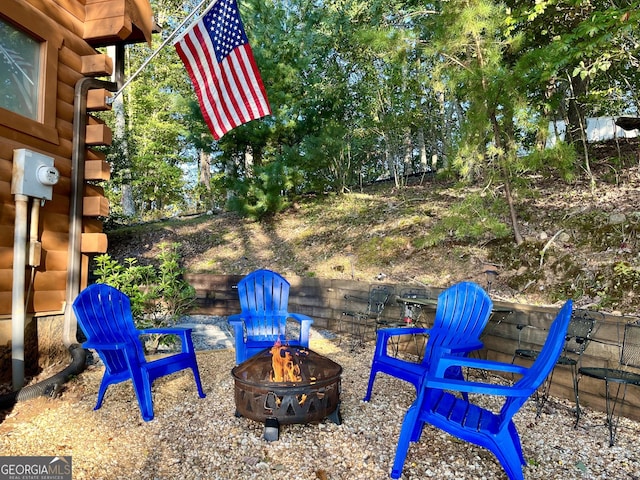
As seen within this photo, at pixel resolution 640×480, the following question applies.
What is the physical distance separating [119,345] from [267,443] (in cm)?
101

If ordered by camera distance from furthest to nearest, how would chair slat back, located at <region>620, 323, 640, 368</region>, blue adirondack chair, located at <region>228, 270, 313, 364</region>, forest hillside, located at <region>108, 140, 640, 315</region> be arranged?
1. forest hillside, located at <region>108, 140, 640, 315</region>
2. blue adirondack chair, located at <region>228, 270, 313, 364</region>
3. chair slat back, located at <region>620, 323, 640, 368</region>

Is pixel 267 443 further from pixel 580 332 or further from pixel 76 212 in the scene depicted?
pixel 76 212

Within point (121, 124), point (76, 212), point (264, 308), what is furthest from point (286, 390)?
point (121, 124)

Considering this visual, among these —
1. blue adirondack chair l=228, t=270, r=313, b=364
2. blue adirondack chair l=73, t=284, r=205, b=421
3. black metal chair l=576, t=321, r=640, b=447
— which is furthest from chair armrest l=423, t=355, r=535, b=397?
blue adirondack chair l=73, t=284, r=205, b=421

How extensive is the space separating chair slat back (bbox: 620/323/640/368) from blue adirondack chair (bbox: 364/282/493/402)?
802 millimetres

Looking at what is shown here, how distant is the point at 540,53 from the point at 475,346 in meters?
3.46

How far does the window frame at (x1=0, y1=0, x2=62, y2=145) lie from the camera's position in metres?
3.09

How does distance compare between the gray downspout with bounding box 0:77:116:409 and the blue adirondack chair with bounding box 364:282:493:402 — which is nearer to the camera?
the blue adirondack chair with bounding box 364:282:493:402

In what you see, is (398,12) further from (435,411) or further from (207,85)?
(435,411)

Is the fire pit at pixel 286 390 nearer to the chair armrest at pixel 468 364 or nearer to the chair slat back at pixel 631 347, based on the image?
the chair armrest at pixel 468 364

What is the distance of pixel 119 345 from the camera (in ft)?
8.04

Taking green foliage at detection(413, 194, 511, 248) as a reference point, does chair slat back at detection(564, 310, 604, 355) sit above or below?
below

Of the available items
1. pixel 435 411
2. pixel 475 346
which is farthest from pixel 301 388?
pixel 475 346

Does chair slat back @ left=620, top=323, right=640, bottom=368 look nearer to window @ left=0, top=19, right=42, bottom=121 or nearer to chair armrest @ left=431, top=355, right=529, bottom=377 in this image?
chair armrest @ left=431, top=355, right=529, bottom=377
